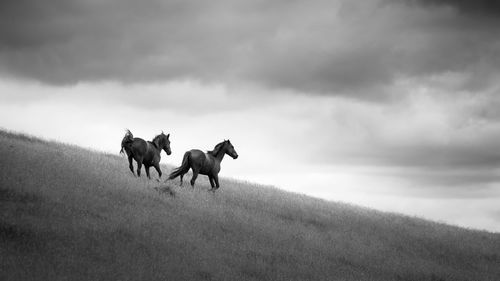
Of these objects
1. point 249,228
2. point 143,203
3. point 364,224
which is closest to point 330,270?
point 249,228

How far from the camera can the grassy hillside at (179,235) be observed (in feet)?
44.7

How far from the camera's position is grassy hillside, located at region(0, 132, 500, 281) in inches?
536

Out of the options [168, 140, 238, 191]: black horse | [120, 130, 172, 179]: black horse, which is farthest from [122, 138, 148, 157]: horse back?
[168, 140, 238, 191]: black horse

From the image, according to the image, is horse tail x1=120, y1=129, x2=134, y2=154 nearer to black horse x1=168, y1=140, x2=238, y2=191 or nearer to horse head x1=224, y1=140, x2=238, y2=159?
black horse x1=168, y1=140, x2=238, y2=191

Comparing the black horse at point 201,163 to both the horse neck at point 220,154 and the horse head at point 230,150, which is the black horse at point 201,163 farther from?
the horse head at point 230,150

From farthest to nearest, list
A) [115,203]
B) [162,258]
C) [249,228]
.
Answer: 1. [249,228]
2. [115,203]
3. [162,258]

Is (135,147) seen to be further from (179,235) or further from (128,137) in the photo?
(179,235)

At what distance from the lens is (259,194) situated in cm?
3091

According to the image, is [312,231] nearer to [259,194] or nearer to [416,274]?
[416,274]

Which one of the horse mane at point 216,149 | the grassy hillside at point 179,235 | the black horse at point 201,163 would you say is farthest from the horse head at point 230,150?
the grassy hillside at point 179,235

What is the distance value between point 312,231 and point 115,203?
31.5ft

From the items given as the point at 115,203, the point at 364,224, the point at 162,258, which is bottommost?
the point at 162,258

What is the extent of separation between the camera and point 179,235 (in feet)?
57.0

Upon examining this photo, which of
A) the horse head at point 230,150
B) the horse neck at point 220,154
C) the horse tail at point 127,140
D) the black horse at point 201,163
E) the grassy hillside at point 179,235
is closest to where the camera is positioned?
the grassy hillside at point 179,235
